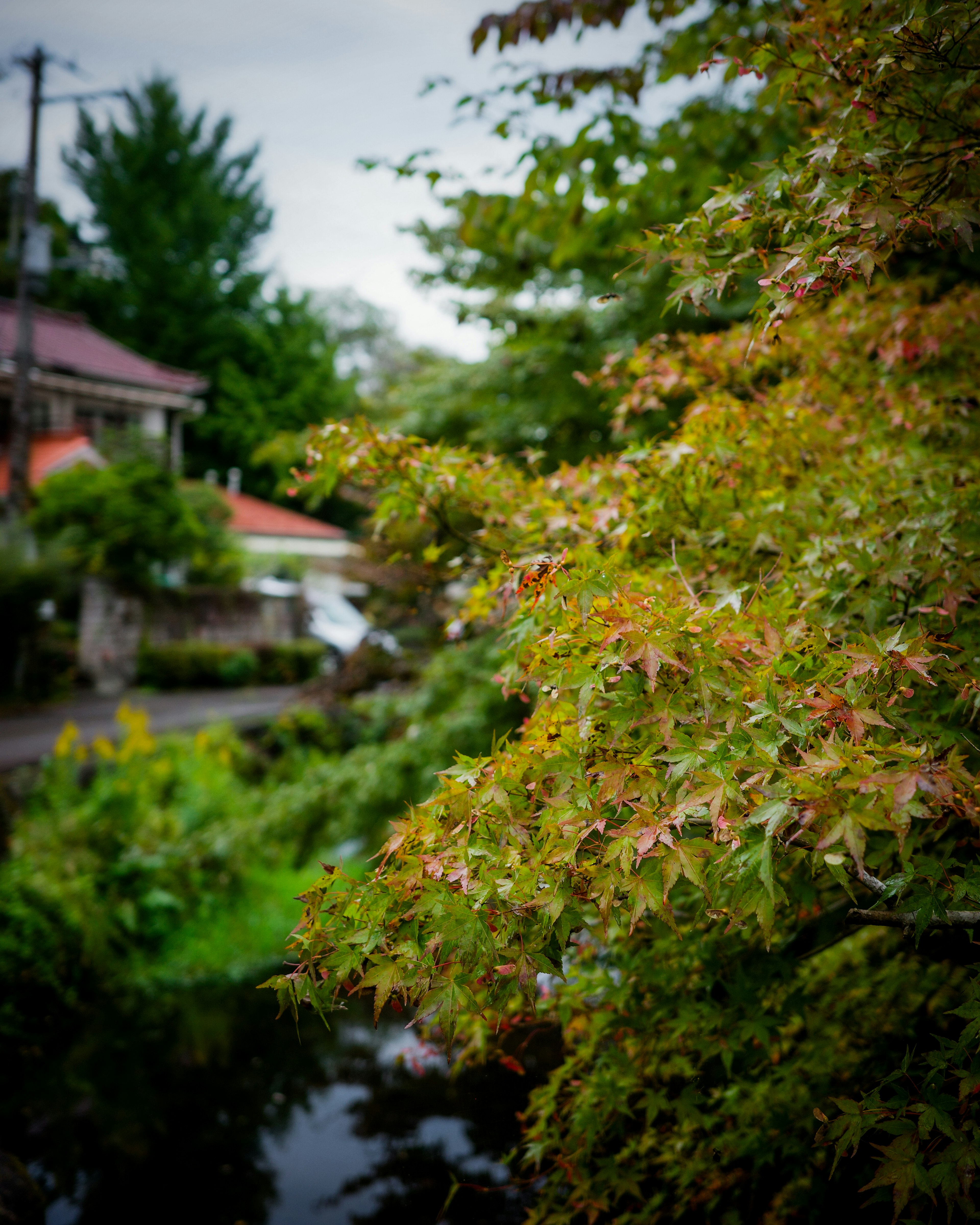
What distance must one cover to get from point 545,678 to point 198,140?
1362 inches

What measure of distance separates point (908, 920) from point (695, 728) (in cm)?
50

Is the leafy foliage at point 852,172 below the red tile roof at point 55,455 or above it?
below

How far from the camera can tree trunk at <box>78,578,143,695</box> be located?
40.9ft

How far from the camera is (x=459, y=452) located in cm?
247

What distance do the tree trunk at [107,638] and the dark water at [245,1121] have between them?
28.3ft

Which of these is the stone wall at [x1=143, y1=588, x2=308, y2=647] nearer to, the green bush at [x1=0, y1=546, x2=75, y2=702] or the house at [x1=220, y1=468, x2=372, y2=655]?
the house at [x1=220, y1=468, x2=372, y2=655]

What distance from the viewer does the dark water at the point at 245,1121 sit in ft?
11.3

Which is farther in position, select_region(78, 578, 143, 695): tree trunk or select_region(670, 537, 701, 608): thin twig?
select_region(78, 578, 143, 695): tree trunk

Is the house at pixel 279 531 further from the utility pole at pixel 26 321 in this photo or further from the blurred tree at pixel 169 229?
the utility pole at pixel 26 321

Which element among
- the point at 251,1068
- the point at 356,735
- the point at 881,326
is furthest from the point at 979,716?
the point at 356,735

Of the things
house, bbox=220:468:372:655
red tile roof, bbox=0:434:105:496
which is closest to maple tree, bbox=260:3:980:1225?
house, bbox=220:468:372:655

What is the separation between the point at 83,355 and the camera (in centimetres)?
2031

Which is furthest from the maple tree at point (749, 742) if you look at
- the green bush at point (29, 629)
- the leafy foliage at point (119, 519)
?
the leafy foliage at point (119, 519)

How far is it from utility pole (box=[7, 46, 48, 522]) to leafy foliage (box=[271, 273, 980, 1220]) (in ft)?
40.7
